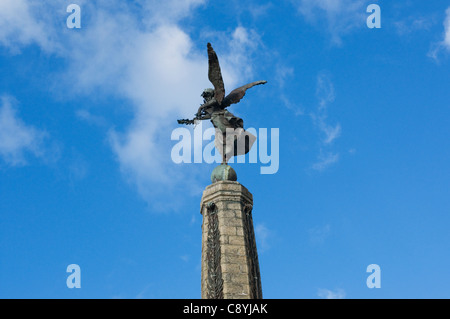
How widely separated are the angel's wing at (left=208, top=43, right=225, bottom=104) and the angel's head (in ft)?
0.99

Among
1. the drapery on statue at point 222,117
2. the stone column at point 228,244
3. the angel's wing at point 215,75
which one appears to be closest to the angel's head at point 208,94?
the drapery on statue at point 222,117

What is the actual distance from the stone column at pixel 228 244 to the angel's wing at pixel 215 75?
3140 mm

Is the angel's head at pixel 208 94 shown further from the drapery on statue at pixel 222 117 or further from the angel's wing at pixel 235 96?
the angel's wing at pixel 235 96

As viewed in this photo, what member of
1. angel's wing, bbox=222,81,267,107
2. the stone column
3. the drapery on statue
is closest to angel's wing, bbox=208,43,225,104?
the drapery on statue

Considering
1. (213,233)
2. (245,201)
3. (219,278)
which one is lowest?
(219,278)

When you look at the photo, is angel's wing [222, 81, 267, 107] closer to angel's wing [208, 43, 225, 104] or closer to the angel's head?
angel's wing [208, 43, 225, 104]

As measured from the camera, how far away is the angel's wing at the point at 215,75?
1635 cm

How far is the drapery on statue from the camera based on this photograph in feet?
54.6

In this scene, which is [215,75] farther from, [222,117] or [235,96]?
[222,117]

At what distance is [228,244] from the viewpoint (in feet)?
47.2
